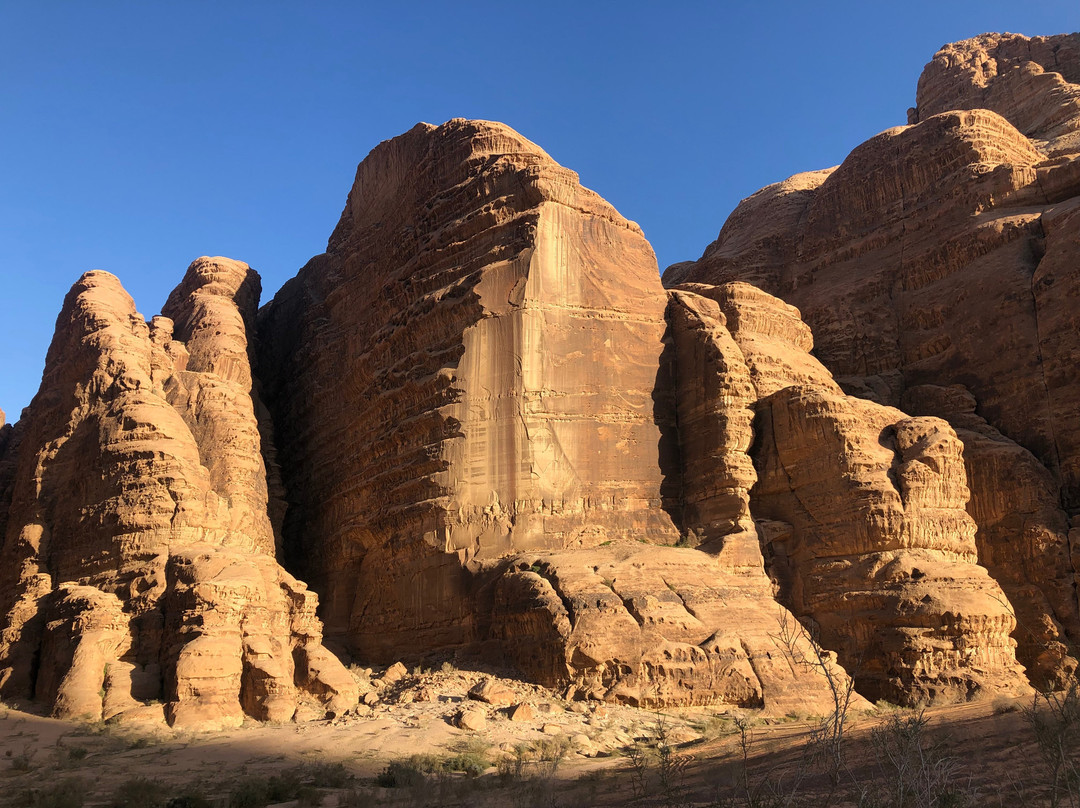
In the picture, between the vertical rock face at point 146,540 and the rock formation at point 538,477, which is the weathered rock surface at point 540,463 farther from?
the vertical rock face at point 146,540

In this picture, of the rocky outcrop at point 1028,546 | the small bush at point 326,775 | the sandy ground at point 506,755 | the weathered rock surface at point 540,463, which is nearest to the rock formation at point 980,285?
the rocky outcrop at point 1028,546

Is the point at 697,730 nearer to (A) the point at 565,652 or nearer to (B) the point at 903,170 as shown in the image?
(A) the point at 565,652

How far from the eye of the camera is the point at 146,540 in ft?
79.2

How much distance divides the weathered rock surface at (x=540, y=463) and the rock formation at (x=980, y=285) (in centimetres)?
815

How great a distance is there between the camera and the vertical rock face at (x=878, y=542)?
74.2 ft

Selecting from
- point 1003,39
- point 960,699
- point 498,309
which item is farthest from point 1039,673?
point 1003,39

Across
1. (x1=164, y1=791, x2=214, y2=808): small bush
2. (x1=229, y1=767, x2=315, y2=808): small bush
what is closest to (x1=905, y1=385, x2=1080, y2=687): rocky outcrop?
(x1=229, y1=767, x2=315, y2=808): small bush

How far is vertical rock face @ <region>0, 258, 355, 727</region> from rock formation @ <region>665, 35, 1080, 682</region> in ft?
60.7

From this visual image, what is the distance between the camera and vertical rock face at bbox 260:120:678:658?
82.9 ft

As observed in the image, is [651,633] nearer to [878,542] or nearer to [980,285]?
[878,542]

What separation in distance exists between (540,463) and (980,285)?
20225mm

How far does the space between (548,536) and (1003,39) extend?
170 feet

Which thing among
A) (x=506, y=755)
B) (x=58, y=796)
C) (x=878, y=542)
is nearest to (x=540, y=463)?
(x=878, y=542)

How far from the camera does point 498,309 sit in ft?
87.8
